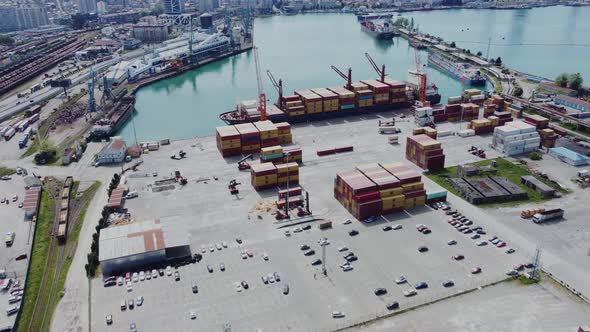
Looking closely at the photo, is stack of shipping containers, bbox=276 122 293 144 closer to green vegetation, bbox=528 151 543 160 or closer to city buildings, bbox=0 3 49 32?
green vegetation, bbox=528 151 543 160

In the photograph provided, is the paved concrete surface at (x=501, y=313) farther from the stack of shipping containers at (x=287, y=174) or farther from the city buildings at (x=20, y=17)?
the city buildings at (x=20, y=17)

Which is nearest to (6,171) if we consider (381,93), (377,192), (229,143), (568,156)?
(229,143)

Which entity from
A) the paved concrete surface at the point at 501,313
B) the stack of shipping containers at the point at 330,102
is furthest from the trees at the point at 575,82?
the paved concrete surface at the point at 501,313

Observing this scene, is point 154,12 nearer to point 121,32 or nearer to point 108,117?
point 121,32

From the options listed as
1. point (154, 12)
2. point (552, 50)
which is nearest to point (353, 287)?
point (552, 50)

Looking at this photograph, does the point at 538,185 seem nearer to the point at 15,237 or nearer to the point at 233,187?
the point at 233,187

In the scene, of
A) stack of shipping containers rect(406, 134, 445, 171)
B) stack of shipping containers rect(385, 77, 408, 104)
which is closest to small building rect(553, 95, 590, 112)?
stack of shipping containers rect(385, 77, 408, 104)
